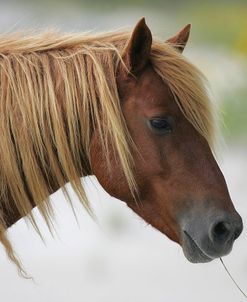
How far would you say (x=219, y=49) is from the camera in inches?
286

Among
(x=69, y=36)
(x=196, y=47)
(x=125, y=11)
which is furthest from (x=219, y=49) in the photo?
(x=69, y=36)

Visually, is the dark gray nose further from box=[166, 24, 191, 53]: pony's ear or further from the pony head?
box=[166, 24, 191, 53]: pony's ear

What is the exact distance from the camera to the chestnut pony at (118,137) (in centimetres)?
175

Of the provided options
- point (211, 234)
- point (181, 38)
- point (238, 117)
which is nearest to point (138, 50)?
point (181, 38)

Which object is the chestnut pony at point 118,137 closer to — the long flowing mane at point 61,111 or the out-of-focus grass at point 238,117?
the long flowing mane at point 61,111

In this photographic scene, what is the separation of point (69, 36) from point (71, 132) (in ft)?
0.95

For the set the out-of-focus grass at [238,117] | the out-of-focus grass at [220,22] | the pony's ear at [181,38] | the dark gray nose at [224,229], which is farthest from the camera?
the out-of-focus grass at [220,22]

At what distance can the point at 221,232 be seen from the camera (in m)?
1.71

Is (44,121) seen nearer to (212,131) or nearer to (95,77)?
(95,77)

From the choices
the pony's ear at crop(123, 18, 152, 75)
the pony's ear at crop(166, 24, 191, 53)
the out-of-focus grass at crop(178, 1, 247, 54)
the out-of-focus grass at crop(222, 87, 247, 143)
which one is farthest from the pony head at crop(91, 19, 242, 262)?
the out-of-focus grass at crop(178, 1, 247, 54)

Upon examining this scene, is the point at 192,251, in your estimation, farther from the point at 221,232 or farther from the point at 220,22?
the point at 220,22

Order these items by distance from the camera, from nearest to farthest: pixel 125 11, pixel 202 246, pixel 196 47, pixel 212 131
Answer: pixel 202 246, pixel 212 131, pixel 196 47, pixel 125 11

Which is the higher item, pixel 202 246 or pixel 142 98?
pixel 142 98

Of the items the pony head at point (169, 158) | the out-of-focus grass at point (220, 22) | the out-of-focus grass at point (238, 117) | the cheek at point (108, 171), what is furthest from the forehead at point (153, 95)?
the out-of-focus grass at point (220, 22)
